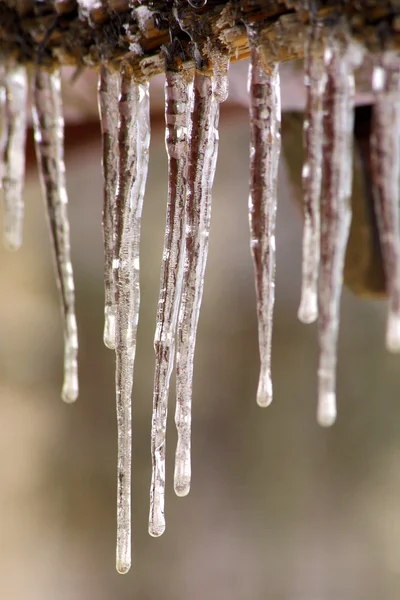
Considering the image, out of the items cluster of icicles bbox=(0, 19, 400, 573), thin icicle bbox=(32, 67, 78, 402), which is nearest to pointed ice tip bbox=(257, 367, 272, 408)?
cluster of icicles bbox=(0, 19, 400, 573)

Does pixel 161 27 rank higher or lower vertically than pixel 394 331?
higher

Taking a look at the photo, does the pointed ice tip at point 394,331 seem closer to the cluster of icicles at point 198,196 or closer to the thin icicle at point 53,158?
the cluster of icicles at point 198,196

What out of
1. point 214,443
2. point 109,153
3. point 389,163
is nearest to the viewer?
point 389,163

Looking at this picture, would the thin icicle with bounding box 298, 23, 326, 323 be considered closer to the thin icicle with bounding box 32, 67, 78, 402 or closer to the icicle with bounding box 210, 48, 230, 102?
the icicle with bounding box 210, 48, 230, 102

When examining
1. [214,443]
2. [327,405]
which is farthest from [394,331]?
[214,443]

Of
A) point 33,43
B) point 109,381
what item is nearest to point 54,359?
→ point 109,381

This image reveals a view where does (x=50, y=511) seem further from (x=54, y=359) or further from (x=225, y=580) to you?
(x=225, y=580)

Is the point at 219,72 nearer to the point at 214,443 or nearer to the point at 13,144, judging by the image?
the point at 13,144
